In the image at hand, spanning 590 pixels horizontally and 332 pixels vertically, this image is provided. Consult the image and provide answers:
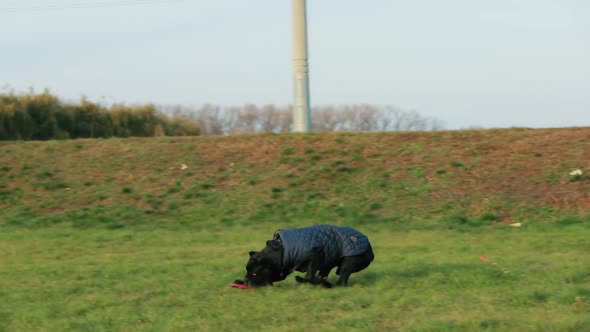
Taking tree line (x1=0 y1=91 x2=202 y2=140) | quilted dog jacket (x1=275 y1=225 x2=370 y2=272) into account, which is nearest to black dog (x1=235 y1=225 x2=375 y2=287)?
quilted dog jacket (x1=275 y1=225 x2=370 y2=272)

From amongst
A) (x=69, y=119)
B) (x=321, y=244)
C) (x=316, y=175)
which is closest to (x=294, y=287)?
(x=321, y=244)

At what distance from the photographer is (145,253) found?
13953 millimetres

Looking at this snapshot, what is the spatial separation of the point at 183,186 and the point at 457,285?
11917 mm

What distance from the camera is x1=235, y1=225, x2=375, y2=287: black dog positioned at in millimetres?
9070

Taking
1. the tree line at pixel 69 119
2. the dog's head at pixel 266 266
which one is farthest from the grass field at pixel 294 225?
the tree line at pixel 69 119

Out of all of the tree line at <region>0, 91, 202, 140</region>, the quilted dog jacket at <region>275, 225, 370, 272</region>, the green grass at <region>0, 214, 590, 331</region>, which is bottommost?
the green grass at <region>0, 214, 590, 331</region>

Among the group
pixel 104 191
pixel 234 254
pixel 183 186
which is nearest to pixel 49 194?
pixel 104 191

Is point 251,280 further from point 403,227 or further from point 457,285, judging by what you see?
point 403,227

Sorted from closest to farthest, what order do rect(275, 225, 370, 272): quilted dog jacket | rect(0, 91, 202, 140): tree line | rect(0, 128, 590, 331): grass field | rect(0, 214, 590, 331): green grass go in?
1. rect(0, 214, 590, 331): green grass
2. rect(0, 128, 590, 331): grass field
3. rect(275, 225, 370, 272): quilted dog jacket
4. rect(0, 91, 202, 140): tree line

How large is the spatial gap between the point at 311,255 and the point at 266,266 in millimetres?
550

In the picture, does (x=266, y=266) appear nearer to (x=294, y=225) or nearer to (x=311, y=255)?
(x=311, y=255)

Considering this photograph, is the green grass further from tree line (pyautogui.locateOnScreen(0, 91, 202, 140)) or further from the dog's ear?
tree line (pyautogui.locateOnScreen(0, 91, 202, 140))

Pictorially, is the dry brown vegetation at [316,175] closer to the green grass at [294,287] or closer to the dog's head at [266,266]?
the green grass at [294,287]

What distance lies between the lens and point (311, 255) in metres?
9.05
